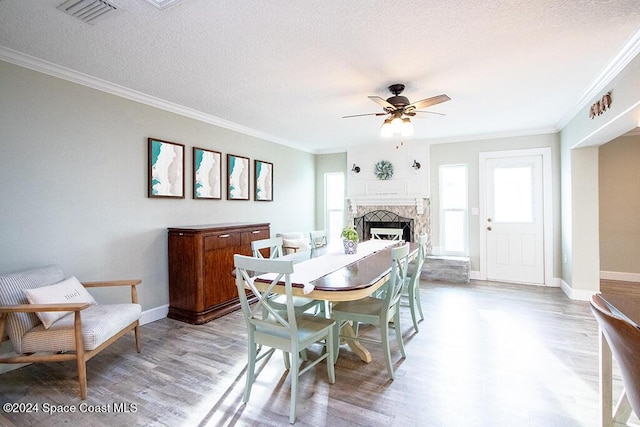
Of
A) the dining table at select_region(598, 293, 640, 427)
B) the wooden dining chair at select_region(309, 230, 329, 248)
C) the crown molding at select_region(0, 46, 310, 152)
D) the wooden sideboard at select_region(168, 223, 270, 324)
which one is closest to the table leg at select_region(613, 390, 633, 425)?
the dining table at select_region(598, 293, 640, 427)

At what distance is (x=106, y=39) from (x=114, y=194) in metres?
1.50

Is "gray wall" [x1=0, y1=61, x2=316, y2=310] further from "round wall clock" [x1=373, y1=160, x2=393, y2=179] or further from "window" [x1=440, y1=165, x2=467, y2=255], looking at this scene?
"window" [x1=440, y1=165, x2=467, y2=255]

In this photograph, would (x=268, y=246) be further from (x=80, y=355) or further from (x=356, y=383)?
(x=80, y=355)

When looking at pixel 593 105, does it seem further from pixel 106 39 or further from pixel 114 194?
pixel 114 194

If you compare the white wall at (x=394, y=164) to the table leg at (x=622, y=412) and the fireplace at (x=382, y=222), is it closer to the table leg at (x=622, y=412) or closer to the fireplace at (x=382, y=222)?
the fireplace at (x=382, y=222)

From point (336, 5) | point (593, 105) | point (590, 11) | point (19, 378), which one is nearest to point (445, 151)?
point (593, 105)

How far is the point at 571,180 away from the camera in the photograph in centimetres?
419

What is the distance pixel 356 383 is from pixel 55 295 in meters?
2.33

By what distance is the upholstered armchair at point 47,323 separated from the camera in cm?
211

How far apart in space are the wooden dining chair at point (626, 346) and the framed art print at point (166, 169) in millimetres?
3791

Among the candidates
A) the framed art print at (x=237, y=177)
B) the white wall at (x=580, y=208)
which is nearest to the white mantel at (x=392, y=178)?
the white wall at (x=580, y=208)

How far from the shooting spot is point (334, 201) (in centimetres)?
675

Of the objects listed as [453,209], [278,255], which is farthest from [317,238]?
[453,209]

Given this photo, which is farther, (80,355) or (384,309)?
(384,309)
